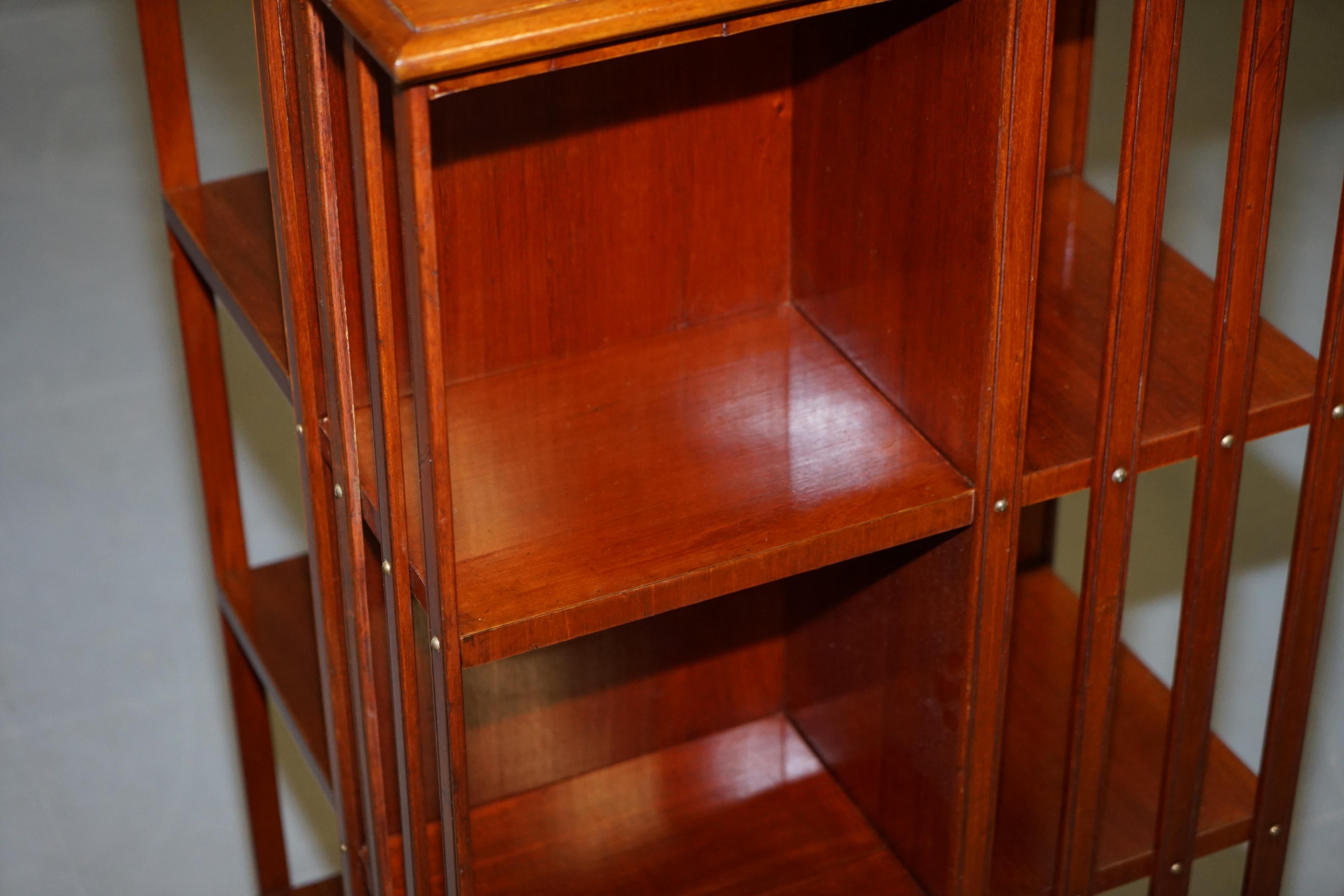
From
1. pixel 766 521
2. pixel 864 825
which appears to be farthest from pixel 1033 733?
pixel 766 521

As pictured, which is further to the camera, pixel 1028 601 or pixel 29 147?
pixel 29 147

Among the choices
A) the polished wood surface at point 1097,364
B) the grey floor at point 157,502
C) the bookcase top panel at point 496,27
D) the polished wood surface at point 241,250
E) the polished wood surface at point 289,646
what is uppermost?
the bookcase top panel at point 496,27

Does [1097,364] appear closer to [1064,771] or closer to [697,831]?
[1064,771]

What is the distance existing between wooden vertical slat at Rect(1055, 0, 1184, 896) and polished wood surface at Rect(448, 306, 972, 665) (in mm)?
131

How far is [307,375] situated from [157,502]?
5.47 feet

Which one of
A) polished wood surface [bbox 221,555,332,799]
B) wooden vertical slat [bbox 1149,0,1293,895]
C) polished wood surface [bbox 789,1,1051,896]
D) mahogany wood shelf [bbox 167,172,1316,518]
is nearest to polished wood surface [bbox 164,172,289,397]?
mahogany wood shelf [bbox 167,172,1316,518]

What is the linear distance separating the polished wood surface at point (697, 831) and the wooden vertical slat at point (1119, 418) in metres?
0.19

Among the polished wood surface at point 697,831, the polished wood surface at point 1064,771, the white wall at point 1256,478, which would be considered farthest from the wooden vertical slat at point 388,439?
the white wall at point 1256,478

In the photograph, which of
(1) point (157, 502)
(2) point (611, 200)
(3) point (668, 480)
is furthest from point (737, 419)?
(1) point (157, 502)

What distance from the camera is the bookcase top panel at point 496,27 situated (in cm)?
93

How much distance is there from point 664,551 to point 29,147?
2.64 meters

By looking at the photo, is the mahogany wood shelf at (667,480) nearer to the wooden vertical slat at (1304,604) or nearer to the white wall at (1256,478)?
the wooden vertical slat at (1304,604)

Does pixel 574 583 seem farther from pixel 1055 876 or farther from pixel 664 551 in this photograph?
pixel 1055 876

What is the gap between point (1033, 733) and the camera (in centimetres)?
173
